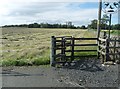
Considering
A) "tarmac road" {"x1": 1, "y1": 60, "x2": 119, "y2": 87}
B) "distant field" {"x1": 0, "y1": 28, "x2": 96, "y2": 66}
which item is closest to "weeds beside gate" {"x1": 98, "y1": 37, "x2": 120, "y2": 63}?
"tarmac road" {"x1": 1, "y1": 60, "x2": 119, "y2": 87}

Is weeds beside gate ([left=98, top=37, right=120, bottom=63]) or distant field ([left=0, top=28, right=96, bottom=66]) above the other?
weeds beside gate ([left=98, top=37, right=120, bottom=63])

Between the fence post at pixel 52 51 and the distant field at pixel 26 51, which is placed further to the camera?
the distant field at pixel 26 51

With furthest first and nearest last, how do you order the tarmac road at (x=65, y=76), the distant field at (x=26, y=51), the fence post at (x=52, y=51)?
the distant field at (x=26, y=51), the fence post at (x=52, y=51), the tarmac road at (x=65, y=76)

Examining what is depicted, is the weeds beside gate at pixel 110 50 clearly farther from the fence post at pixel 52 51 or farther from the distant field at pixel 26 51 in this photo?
the distant field at pixel 26 51

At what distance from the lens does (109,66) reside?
11430 mm

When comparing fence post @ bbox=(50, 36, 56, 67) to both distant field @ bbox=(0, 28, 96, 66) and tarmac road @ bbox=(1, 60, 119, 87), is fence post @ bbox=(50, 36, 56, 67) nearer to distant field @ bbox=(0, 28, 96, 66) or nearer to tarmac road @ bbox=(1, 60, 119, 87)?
tarmac road @ bbox=(1, 60, 119, 87)

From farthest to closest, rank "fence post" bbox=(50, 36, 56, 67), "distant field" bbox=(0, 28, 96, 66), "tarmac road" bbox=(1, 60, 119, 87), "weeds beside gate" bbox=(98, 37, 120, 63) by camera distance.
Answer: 1. "distant field" bbox=(0, 28, 96, 66)
2. "weeds beside gate" bbox=(98, 37, 120, 63)
3. "fence post" bbox=(50, 36, 56, 67)
4. "tarmac road" bbox=(1, 60, 119, 87)

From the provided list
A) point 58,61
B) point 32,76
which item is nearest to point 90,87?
point 32,76

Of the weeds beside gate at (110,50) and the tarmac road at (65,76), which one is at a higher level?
the weeds beside gate at (110,50)

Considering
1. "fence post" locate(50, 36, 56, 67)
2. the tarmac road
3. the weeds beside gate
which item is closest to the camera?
the tarmac road

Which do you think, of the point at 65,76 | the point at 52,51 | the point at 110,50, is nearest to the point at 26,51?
the point at 52,51

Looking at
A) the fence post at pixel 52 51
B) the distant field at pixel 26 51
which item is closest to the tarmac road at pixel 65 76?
the fence post at pixel 52 51

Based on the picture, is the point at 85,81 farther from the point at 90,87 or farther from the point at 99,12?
the point at 99,12

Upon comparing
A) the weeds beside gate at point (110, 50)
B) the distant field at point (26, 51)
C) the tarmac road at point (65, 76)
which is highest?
the weeds beside gate at point (110, 50)
